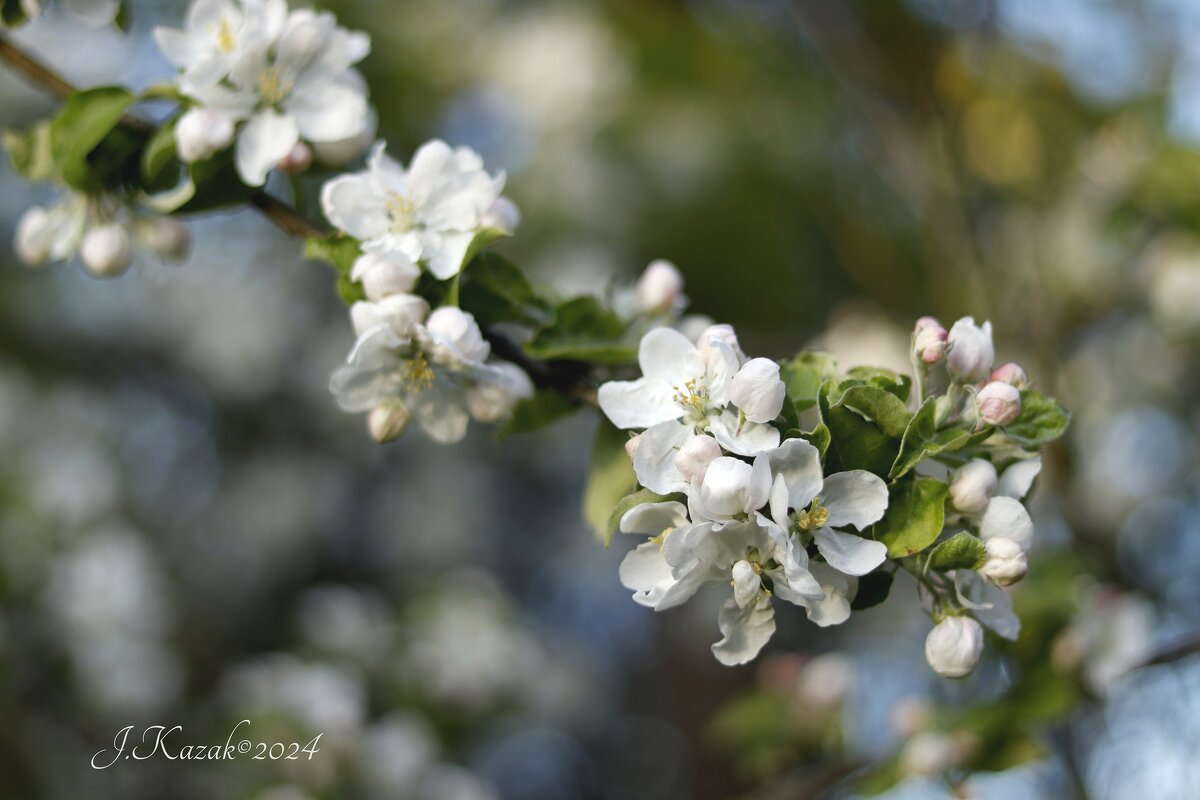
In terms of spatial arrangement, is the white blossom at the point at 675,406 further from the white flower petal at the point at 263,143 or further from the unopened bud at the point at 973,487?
the white flower petal at the point at 263,143

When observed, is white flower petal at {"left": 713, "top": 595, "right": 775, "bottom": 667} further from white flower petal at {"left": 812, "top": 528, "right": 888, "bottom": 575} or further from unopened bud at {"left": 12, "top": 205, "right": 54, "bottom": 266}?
unopened bud at {"left": 12, "top": 205, "right": 54, "bottom": 266}

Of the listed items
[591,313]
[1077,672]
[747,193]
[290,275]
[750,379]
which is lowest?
[290,275]

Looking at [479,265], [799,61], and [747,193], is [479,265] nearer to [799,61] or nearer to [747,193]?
[799,61]

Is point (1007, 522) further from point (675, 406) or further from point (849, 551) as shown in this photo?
point (675, 406)

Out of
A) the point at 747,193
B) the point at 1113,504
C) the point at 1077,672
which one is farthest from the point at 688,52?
the point at 1077,672

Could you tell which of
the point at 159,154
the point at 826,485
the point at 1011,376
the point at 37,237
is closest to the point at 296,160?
the point at 159,154

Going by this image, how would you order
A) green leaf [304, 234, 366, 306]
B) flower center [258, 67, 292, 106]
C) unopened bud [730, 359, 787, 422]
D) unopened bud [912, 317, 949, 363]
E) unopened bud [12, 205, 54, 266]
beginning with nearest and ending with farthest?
unopened bud [730, 359, 787, 422] < unopened bud [912, 317, 949, 363] < green leaf [304, 234, 366, 306] < flower center [258, 67, 292, 106] < unopened bud [12, 205, 54, 266]

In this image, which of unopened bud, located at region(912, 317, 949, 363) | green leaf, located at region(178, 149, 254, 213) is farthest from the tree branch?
unopened bud, located at region(912, 317, 949, 363)
